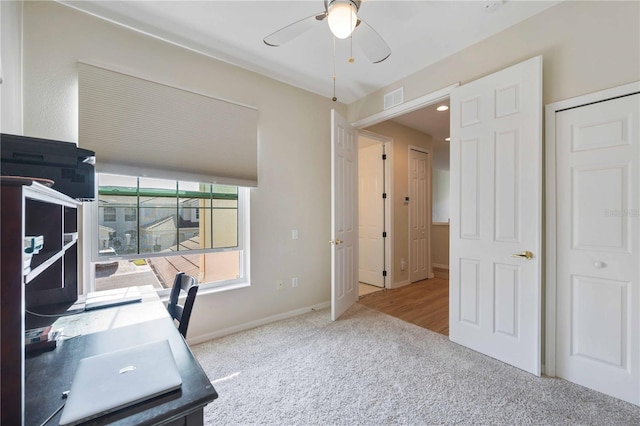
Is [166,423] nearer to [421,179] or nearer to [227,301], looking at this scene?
[227,301]

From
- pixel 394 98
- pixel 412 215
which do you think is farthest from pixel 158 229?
pixel 412 215

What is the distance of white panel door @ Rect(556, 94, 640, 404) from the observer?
5.57 feet

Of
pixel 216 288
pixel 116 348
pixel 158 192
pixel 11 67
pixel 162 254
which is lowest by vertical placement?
pixel 216 288

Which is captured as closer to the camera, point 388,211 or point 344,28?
point 344,28

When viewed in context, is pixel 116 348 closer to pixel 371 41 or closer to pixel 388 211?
pixel 371 41

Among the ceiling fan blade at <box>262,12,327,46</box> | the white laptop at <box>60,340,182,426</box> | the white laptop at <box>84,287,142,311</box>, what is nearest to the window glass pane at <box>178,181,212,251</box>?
the white laptop at <box>84,287,142,311</box>

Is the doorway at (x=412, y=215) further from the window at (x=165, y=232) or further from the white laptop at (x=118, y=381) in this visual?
the white laptop at (x=118, y=381)

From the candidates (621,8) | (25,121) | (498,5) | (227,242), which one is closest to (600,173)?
(621,8)

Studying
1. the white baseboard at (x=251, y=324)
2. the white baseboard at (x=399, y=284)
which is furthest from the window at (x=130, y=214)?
the white baseboard at (x=399, y=284)

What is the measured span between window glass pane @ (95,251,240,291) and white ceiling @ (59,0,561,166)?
198cm

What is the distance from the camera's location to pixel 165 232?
2.46m

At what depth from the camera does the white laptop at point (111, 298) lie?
1.61m

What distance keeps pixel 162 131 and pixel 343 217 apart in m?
2.01

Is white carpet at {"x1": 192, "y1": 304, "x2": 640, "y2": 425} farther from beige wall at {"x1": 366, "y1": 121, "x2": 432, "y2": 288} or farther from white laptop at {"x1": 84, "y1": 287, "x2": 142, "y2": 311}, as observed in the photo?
beige wall at {"x1": 366, "y1": 121, "x2": 432, "y2": 288}
